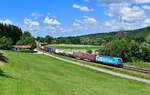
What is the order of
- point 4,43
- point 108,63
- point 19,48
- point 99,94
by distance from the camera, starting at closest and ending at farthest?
point 99,94 < point 108,63 < point 4,43 < point 19,48

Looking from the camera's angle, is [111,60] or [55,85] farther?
[111,60]

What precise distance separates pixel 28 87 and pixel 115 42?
104324mm

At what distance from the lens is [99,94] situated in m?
25.6

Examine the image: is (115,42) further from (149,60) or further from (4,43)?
(4,43)

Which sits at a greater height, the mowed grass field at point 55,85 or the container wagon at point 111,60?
the mowed grass field at point 55,85

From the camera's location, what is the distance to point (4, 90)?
2092cm

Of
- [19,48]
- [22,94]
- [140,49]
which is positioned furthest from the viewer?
[19,48]

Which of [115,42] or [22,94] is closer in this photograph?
[22,94]

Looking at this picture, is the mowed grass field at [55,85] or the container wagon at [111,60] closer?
the mowed grass field at [55,85]

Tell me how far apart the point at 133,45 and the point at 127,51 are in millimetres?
2836

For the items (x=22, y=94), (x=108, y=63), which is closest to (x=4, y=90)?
(x=22, y=94)

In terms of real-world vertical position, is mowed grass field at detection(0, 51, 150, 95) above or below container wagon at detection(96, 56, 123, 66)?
above

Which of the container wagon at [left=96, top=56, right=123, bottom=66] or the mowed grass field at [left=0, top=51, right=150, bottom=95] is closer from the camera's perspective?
the mowed grass field at [left=0, top=51, right=150, bottom=95]

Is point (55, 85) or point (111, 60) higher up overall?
point (55, 85)
